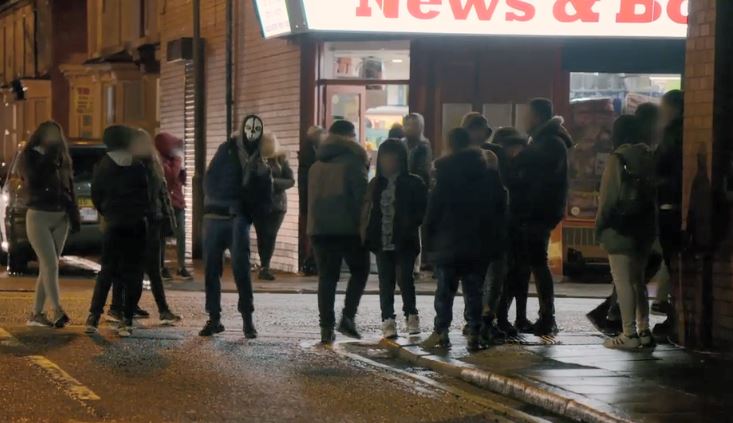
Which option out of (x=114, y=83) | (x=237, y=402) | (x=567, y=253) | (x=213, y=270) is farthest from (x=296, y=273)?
(x=114, y=83)

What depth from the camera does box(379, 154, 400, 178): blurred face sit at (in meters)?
11.3

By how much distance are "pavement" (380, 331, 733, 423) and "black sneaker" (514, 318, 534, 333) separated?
217 millimetres

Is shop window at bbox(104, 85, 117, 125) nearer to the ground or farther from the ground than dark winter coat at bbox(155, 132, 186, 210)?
farther from the ground

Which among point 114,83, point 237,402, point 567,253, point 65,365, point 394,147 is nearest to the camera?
point 237,402

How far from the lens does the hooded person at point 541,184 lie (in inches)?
444

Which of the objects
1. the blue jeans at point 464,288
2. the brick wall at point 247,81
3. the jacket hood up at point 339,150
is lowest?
the blue jeans at point 464,288

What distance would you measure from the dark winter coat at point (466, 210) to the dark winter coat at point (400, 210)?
0.77 meters

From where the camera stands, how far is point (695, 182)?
10.6 m

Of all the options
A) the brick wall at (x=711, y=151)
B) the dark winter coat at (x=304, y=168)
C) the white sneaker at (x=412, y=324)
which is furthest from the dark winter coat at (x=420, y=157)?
the brick wall at (x=711, y=151)

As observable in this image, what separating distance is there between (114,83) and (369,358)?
20.2 m

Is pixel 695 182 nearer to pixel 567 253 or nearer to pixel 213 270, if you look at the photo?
pixel 213 270

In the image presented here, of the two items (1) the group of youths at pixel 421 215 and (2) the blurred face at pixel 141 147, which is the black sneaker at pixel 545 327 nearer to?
(1) the group of youths at pixel 421 215

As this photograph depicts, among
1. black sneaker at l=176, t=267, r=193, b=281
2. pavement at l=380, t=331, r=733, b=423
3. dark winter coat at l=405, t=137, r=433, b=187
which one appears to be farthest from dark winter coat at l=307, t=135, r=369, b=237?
black sneaker at l=176, t=267, r=193, b=281

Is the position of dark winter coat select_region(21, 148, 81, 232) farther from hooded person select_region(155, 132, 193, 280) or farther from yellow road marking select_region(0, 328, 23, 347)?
hooded person select_region(155, 132, 193, 280)
